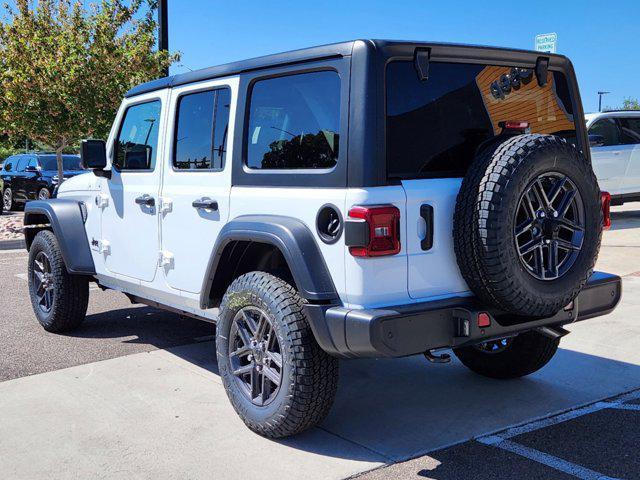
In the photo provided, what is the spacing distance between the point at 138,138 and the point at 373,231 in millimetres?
2519

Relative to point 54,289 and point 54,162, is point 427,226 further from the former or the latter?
point 54,162

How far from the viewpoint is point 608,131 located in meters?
13.8

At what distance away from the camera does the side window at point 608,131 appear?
13664mm

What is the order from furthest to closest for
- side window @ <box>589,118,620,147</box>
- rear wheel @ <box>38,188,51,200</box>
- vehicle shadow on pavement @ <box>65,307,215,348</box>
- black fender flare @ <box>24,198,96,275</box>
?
rear wheel @ <box>38,188,51,200</box>, side window @ <box>589,118,620,147</box>, vehicle shadow on pavement @ <box>65,307,215,348</box>, black fender flare @ <box>24,198,96,275</box>

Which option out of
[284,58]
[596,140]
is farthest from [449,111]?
[596,140]

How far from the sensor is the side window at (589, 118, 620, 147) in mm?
13664

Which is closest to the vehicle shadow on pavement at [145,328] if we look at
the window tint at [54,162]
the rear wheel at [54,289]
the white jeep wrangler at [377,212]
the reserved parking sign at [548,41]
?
the rear wheel at [54,289]

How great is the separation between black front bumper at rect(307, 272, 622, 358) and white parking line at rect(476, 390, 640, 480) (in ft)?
1.95

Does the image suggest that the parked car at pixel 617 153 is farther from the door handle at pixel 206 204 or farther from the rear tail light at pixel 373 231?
the rear tail light at pixel 373 231

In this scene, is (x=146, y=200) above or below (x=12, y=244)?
above

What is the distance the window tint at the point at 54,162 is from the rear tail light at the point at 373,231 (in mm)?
16428

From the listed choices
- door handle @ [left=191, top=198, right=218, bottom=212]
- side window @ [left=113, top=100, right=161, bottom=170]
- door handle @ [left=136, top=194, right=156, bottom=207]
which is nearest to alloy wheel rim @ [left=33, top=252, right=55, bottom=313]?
side window @ [left=113, top=100, right=161, bottom=170]

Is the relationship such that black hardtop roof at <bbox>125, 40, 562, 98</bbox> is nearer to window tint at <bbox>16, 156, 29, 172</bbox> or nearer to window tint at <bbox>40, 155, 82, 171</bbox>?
window tint at <bbox>40, 155, 82, 171</bbox>

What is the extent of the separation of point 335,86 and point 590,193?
53.3 inches
